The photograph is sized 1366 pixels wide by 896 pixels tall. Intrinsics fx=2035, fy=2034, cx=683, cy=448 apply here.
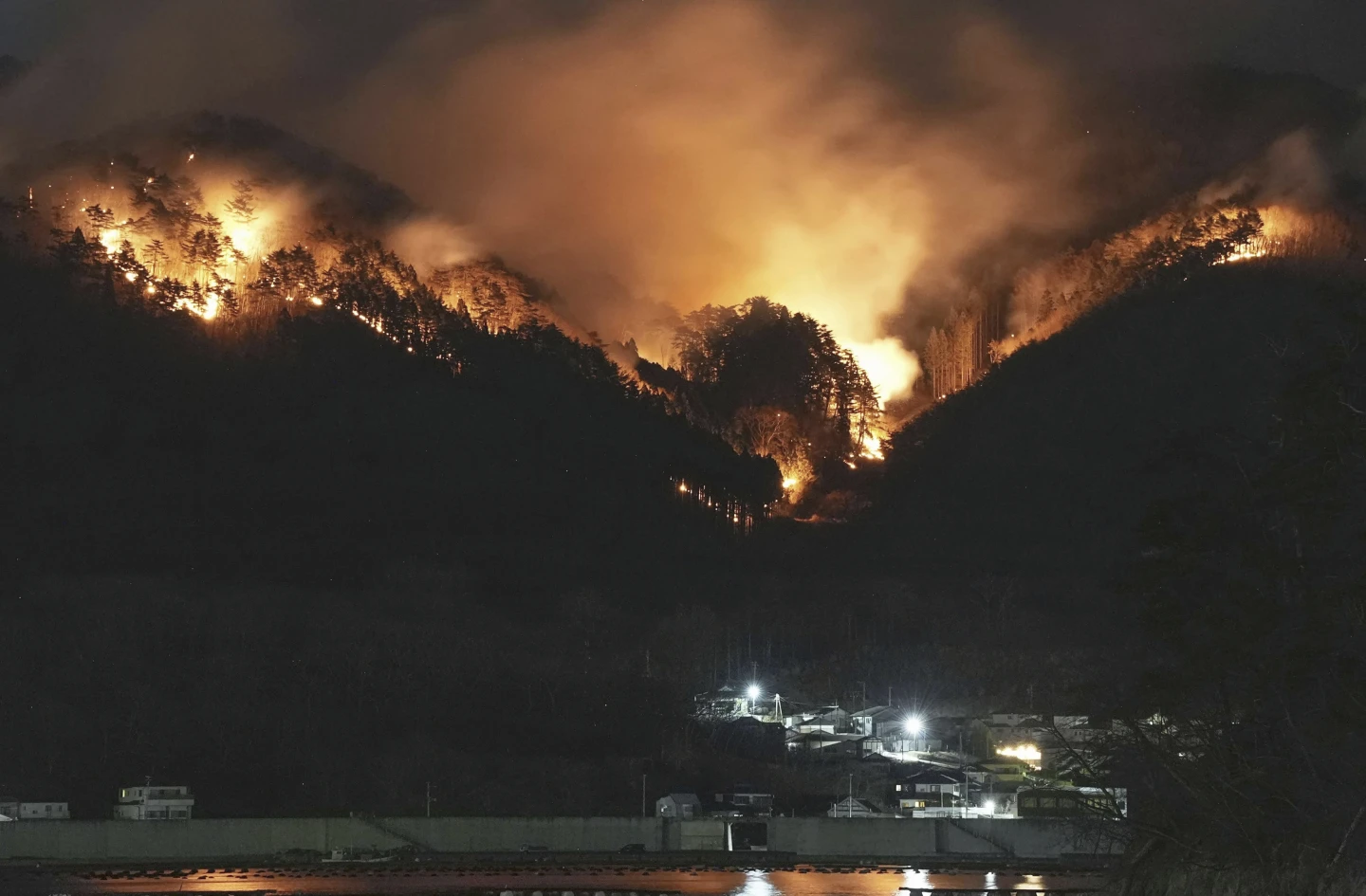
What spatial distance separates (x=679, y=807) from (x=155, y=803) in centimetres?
2294

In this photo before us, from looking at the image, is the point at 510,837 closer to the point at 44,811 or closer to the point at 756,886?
the point at 44,811

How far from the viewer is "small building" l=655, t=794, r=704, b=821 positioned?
8969 cm

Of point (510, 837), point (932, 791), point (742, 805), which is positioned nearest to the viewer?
point (510, 837)

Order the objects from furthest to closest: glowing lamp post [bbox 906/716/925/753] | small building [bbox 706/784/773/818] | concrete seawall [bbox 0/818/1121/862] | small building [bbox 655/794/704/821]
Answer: glowing lamp post [bbox 906/716/925/753]
small building [bbox 706/784/773/818]
small building [bbox 655/794/704/821]
concrete seawall [bbox 0/818/1121/862]

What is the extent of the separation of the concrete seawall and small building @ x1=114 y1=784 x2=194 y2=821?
5.12 m

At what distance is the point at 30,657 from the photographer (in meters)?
113

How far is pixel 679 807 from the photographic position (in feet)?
299

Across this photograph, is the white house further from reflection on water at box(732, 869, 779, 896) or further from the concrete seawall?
reflection on water at box(732, 869, 779, 896)

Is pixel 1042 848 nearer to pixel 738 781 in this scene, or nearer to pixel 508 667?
pixel 738 781

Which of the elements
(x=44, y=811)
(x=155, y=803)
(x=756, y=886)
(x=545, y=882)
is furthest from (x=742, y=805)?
(x=44, y=811)

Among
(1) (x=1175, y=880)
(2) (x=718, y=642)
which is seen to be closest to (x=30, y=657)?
(2) (x=718, y=642)

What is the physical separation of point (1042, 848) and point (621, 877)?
2026cm

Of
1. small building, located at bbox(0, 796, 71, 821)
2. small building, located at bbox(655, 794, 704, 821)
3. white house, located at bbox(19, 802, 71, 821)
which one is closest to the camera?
small building, located at bbox(0, 796, 71, 821)

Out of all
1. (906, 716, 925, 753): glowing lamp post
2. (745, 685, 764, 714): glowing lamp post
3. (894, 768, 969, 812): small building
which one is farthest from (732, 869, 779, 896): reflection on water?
(745, 685, 764, 714): glowing lamp post
